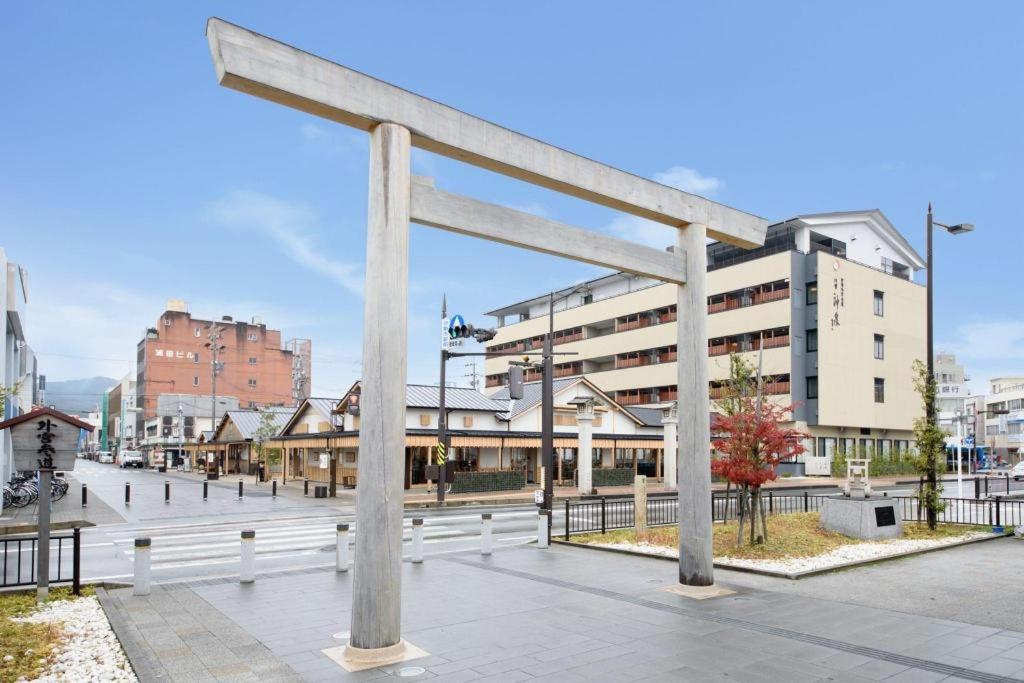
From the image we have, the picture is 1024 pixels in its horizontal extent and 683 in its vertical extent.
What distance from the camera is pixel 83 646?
8.30 meters

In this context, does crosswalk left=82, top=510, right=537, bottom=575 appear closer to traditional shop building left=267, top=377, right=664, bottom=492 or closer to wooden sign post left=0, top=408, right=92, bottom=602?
wooden sign post left=0, top=408, right=92, bottom=602

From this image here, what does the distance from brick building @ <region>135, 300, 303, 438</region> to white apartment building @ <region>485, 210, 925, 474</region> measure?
63906 mm

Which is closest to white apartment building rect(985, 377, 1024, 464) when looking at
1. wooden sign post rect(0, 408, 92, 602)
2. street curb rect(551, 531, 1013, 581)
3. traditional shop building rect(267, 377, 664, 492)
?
traditional shop building rect(267, 377, 664, 492)

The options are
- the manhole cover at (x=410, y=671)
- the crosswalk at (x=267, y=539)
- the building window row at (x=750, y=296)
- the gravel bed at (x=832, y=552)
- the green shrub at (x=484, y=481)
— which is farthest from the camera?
the building window row at (x=750, y=296)

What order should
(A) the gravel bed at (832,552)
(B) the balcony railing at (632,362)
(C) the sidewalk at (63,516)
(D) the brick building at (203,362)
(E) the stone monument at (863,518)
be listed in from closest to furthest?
(A) the gravel bed at (832,552) → (E) the stone monument at (863,518) → (C) the sidewalk at (63,516) → (B) the balcony railing at (632,362) → (D) the brick building at (203,362)

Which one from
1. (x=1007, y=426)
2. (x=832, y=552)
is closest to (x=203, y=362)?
(x=832, y=552)

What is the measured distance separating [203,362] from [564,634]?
112 m

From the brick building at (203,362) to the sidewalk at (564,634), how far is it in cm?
9955

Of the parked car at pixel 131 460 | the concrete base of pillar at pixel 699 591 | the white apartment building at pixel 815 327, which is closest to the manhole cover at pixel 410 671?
the concrete base of pillar at pixel 699 591

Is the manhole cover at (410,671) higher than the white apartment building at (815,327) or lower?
lower

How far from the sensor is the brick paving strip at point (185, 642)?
735 cm

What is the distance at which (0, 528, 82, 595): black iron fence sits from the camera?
1111cm

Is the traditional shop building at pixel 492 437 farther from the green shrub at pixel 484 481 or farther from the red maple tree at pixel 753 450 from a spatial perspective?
the red maple tree at pixel 753 450

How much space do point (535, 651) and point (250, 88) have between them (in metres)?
6.50
